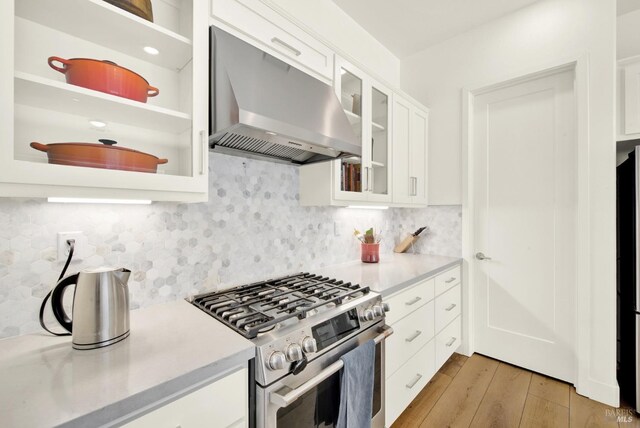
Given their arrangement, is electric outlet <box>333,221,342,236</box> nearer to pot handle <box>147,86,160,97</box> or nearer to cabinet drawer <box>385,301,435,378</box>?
cabinet drawer <box>385,301,435,378</box>

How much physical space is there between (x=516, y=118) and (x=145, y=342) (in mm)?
2888

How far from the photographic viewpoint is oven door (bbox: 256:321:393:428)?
955 mm

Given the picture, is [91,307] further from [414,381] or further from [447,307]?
[447,307]

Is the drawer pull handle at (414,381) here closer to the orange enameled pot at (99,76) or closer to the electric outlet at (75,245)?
the electric outlet at (75,245)

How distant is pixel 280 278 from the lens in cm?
175

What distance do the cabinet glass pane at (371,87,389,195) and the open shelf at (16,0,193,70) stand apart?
4.27 ft

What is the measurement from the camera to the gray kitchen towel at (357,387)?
120cm

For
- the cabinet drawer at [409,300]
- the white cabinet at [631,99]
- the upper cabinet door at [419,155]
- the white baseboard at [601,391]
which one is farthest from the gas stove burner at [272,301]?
the white cabinet at [631,99]

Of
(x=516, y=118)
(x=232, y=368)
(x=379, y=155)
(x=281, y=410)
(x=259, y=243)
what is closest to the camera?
(x=232, y=368)

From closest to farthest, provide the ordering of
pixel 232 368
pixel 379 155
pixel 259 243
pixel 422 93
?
pixel 232 368 → pixel 259 243 → pixel 379 155 → pixel 422 93

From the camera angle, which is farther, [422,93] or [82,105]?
[422,93]

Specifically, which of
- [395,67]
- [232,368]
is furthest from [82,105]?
[395,67]

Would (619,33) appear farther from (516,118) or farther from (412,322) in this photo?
(412,322)

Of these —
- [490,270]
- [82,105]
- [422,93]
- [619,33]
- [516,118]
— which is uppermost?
[619,33]
